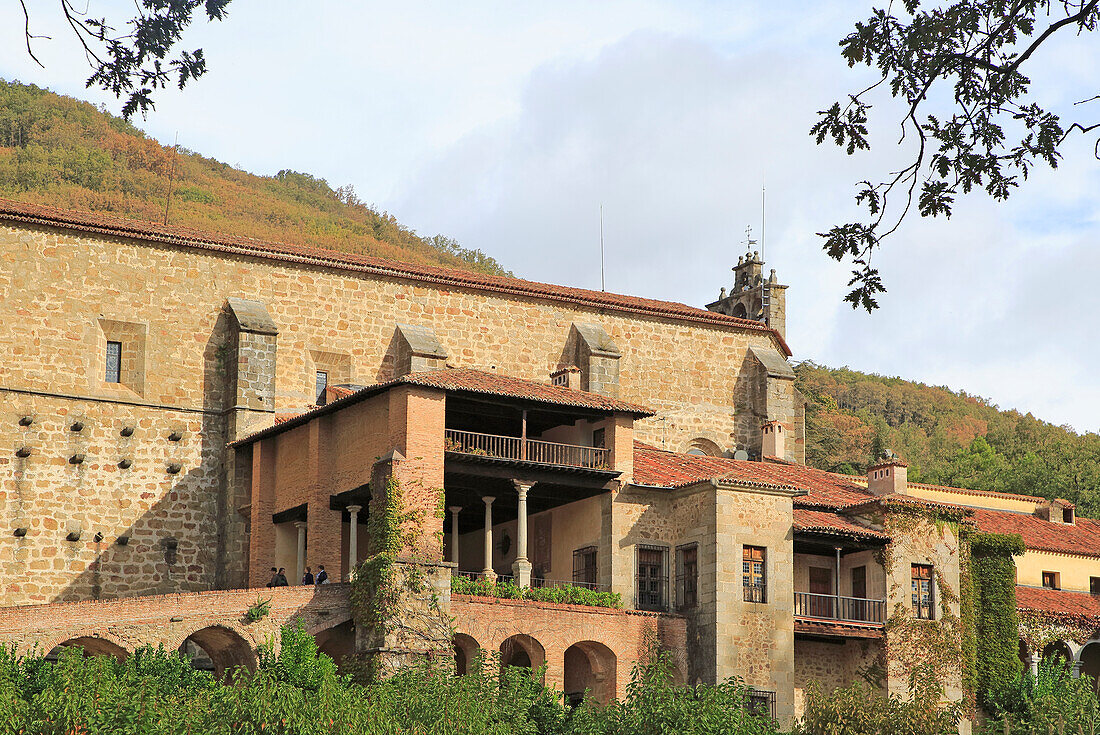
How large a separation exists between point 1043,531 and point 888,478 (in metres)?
6.00

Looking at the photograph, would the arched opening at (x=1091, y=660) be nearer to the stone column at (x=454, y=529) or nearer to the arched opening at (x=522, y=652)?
the arched opening at (x=522, y=652)

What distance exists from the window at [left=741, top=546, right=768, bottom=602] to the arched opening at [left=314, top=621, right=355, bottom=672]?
8417mm

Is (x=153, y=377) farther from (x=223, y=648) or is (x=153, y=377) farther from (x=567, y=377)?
(x=567, y=377)

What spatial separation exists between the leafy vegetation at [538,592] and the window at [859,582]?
20.2ft

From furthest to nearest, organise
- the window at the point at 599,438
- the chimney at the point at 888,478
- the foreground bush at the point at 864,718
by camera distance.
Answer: the chimney at the point at 888,478 < the window at the point at 599,438 < the foreground bush at the point at 864,718

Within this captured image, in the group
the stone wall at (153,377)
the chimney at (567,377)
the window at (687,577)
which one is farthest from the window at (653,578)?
the stone wall at (153,377)

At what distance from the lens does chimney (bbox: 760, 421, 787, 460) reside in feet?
149

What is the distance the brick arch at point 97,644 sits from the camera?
30.2 m

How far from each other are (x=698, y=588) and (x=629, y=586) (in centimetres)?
150

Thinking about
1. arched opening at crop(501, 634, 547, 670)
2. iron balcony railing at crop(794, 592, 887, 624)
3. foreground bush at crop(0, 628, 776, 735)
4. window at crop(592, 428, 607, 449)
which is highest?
window at crop(592, 428, 607, 449)

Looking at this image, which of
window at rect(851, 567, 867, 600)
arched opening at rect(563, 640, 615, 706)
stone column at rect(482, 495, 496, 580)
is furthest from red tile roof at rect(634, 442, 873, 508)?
arched opening at rect(563, 640, 615, 706)

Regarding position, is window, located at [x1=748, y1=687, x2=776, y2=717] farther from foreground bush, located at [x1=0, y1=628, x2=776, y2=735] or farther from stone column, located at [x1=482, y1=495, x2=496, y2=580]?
stone column, located at [x1=482, y1=495, x2=496, y2=580]

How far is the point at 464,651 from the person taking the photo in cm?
3372

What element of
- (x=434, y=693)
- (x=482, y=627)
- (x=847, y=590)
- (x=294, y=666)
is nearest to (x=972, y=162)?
(x=434, y=693)
